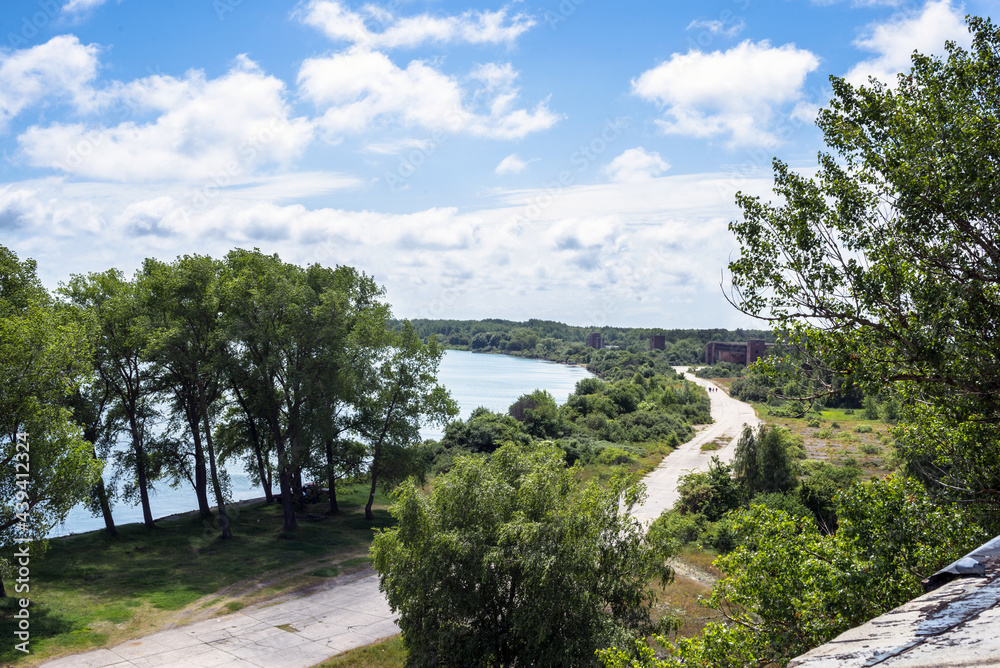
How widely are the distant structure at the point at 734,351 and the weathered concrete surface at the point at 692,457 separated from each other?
112 ft

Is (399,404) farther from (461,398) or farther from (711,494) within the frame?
(461,398)

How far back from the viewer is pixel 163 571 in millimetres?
22984

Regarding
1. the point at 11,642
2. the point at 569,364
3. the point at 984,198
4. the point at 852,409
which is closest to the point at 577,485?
the point at 984,198

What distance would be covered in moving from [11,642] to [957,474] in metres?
21.2

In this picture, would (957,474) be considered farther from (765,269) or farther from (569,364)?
(569,364)

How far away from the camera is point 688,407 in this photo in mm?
72438

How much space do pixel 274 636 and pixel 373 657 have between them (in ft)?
10.9

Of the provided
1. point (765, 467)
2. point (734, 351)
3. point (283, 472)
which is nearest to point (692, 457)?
point (765, 467)

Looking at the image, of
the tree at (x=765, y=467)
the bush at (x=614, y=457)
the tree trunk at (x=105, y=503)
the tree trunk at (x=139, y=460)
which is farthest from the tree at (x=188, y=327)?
the bush at (x=614, y=457)

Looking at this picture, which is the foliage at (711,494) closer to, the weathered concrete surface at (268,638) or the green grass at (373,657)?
the weathered concrete surface at (268,638)

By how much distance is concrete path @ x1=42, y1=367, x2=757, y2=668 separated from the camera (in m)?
16.1

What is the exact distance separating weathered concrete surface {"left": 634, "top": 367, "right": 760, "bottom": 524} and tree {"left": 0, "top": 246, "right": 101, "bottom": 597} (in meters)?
15.6

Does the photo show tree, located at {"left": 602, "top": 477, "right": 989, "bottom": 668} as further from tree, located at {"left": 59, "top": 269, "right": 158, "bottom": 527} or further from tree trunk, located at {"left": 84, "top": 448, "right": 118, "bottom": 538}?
tree trunk, located at {"left": 84, "top": 448, "right": 118, "bottom": 538}

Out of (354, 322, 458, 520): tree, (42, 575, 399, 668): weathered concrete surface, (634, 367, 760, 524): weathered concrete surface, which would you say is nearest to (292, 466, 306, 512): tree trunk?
(354, 322, 458, 520): tree
